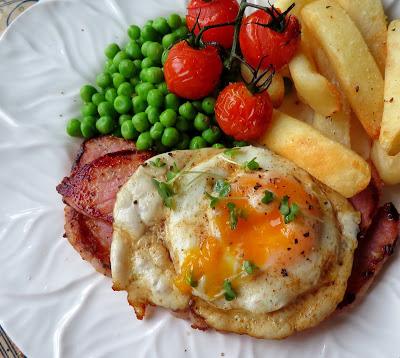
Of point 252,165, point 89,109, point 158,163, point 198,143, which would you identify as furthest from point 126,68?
point 252,165

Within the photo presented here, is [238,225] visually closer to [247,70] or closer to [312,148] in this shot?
[312,148]

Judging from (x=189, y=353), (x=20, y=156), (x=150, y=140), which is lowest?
(x=189, y=353)

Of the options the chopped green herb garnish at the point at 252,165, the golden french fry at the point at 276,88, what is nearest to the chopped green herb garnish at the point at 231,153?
the chopped green herb garnish at the point at 252,165

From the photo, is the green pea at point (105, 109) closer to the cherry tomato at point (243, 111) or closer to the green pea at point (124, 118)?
the green pea at point (124, 118)

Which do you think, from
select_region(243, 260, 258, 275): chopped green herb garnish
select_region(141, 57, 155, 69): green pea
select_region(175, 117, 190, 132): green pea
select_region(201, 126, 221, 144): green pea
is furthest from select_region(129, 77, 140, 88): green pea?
select_region(243, 260, 258, 275): chopped green herb garnish

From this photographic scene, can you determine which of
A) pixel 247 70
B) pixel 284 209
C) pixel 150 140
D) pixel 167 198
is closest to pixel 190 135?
pixel 150 140

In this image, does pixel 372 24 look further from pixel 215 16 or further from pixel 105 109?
pixel 105 109

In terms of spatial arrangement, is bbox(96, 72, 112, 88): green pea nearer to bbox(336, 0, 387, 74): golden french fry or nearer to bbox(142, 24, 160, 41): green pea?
bbox(142, 24, 160, 41): green pea
